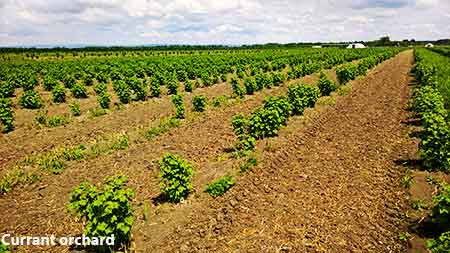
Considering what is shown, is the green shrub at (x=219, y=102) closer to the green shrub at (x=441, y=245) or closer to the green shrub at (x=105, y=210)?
the green shrub at (x=105, y=210)

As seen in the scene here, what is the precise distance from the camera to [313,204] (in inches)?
382

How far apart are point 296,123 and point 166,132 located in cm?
624

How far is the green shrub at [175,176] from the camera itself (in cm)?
982

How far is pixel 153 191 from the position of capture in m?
11.0

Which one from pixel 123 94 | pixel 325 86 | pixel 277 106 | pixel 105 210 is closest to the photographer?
pixel 105 210

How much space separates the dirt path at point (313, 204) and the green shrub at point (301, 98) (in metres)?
3.91

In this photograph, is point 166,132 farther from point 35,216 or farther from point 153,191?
point 35,216

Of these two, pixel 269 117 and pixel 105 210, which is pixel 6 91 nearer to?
pixel 269 117

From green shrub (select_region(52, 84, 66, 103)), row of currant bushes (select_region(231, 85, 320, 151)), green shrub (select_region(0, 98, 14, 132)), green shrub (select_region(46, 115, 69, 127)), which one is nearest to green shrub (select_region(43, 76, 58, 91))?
green shrub (select_region(52, 84, 66, 103))

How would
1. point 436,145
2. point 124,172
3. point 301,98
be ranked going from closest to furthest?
point 436,145 → point 124,172 → point 301,98

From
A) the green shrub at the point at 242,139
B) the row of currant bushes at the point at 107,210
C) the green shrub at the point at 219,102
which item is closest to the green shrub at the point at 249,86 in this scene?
the green shrub at the point at 219,102

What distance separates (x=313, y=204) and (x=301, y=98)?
11.2 meters

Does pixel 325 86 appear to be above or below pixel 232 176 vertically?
above

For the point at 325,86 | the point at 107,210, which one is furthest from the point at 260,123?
the point at 325,86
